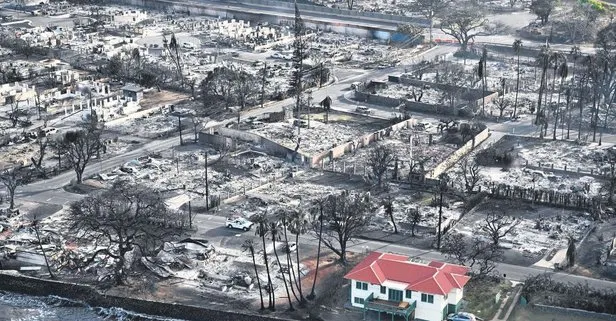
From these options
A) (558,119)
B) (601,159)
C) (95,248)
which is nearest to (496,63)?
(558,119)

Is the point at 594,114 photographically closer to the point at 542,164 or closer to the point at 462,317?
the point at 542,164

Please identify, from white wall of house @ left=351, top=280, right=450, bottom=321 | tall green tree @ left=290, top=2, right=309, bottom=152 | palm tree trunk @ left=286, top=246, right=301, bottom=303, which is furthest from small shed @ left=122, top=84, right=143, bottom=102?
white wall of house @ left=351, top=280, right=450, bottom=321

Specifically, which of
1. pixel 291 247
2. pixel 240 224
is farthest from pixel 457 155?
pixel 291 247

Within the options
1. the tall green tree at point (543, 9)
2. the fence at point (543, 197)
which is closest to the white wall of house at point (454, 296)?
the fence at point (543, 197)

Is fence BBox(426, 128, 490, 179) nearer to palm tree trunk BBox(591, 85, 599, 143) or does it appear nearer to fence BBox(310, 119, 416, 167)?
fence BBox(310, 119, 416, 167)

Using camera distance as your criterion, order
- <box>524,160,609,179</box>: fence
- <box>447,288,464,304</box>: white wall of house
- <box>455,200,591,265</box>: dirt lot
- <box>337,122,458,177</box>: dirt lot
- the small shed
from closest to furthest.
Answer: <box>447,288,464,304</box>: white wall of house → <box>455,200,591,265</box>: dirt lot → <box>524,160,609,179</box>: fence → <box>337,122,458,177</box>: dirt lot → the small shed

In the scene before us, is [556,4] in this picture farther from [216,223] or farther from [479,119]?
[216,223]

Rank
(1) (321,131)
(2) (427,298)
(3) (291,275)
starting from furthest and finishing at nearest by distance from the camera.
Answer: (1) (321,131) < (3) (291,275) < (2) (427,298)
